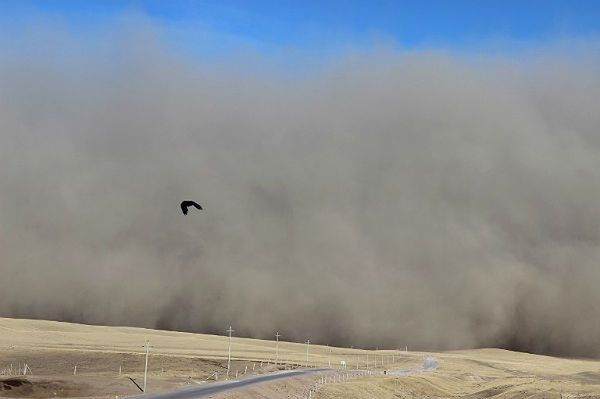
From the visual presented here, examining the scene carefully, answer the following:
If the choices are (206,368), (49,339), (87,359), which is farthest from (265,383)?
(49,339)

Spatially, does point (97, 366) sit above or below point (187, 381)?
above

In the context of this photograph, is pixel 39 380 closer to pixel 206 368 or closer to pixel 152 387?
pixel 152 387

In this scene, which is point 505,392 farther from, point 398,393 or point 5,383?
point 5,383

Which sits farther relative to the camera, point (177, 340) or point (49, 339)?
point (177, 340)

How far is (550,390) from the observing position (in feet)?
269

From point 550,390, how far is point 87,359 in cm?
7571

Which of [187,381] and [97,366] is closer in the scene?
[187,381]

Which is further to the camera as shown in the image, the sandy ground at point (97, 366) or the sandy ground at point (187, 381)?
the sandy ground at point (187, 381)

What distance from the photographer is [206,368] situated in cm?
10688

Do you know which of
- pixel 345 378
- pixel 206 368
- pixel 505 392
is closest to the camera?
pixel 505 392

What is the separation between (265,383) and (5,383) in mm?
27171

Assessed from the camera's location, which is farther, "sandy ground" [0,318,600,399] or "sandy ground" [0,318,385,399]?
"sandy ground" [0,318,600,399]

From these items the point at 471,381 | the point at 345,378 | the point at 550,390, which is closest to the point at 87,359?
the point at 345,378

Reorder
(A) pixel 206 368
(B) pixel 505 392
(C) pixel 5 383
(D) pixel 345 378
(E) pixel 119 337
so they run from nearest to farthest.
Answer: (C) pixel 5 383 → (B) pixel 505 392 → (D) pixel 345 378 → (A) pixel 206 368 → (E) pixel 119 337
